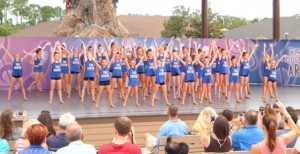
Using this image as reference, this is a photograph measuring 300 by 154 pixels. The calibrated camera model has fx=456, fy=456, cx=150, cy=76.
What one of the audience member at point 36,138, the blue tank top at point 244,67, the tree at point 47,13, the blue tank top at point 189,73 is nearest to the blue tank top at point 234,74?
the blue tank top at point 244,67

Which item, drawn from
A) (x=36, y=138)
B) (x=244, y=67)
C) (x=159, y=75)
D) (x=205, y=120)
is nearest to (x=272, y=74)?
(x=244, y=67)

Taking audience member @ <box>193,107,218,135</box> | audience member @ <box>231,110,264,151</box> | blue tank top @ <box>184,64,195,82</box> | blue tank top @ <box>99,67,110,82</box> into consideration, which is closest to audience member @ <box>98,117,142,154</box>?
audience member @ <box>231,110,264,151</box>

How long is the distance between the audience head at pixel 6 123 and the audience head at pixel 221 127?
227 cm

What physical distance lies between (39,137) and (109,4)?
1621 cm

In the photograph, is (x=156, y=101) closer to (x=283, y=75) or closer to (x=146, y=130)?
(x=146, y=130)

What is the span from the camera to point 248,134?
187 inches

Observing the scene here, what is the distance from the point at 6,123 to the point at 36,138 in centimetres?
141

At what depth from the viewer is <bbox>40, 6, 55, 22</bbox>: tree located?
56.1m

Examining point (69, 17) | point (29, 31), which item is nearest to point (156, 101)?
point (69, 17)

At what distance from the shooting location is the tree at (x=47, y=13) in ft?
184

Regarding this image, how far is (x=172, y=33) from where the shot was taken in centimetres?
3728

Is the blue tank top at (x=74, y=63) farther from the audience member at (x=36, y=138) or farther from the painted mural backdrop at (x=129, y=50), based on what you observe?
the audience member at (x=36, y=138)

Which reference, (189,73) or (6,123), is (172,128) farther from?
(189,73)

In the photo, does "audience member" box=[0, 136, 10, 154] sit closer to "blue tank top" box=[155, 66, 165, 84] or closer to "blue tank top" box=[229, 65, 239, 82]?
"blue tank top" box=[155, 66, 165, 84]
